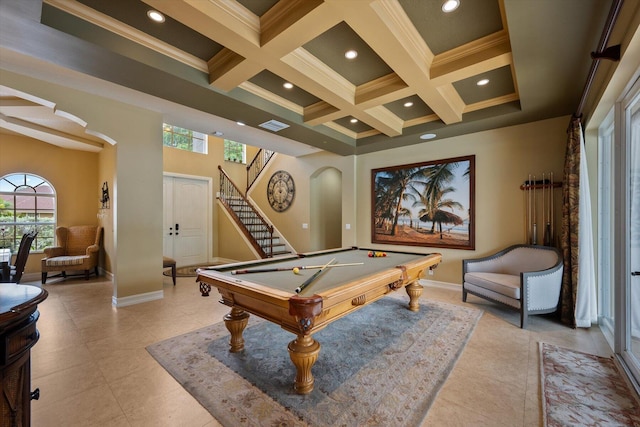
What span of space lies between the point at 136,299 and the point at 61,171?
4.16 meters

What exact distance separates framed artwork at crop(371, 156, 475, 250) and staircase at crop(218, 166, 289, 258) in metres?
2.71

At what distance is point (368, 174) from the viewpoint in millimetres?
5738

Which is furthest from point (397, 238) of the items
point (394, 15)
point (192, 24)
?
point (192, 24)

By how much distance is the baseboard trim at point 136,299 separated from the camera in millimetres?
3837

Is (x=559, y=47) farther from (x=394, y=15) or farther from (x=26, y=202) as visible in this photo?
(x=26, y=202)

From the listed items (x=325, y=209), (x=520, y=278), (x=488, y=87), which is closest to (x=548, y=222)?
(x=520, y=278)

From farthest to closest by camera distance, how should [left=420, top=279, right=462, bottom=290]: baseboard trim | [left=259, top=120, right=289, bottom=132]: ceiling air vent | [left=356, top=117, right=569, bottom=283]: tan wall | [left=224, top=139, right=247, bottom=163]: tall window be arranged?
[left=224, top=139, right=247, bottom=163]: tall window < [left=420, top=279, right=462, bottom=290]: baseboard trim < [left=259, top=120, right=289, bottom=132]: ceiling air vent < [left=356, top=117, right=569, bottom=283]: tan wall

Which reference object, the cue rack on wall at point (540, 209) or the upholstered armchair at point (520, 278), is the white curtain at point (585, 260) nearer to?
the upholstered armchair at point (520, 278)

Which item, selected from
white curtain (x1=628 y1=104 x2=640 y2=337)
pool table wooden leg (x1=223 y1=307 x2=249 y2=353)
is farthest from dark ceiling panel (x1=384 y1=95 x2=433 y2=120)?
pool table wooden leg (x1=223 y1=307 x2=249 y2=353)

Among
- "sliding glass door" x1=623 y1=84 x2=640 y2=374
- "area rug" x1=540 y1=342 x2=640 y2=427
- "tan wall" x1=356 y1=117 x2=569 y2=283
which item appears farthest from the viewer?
"tan wall" x1=356 y1=117 x2=569 y2=283

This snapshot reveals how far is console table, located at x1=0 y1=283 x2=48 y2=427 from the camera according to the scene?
1.00 meters

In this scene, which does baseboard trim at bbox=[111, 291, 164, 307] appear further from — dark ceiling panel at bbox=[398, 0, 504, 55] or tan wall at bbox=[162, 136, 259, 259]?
dark ceiling panel at bbox=[398, 0, 504, 55]

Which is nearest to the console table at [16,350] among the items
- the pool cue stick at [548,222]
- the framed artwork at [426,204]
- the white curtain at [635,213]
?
the white curtain at [635,213]

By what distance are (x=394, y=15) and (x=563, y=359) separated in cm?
329
